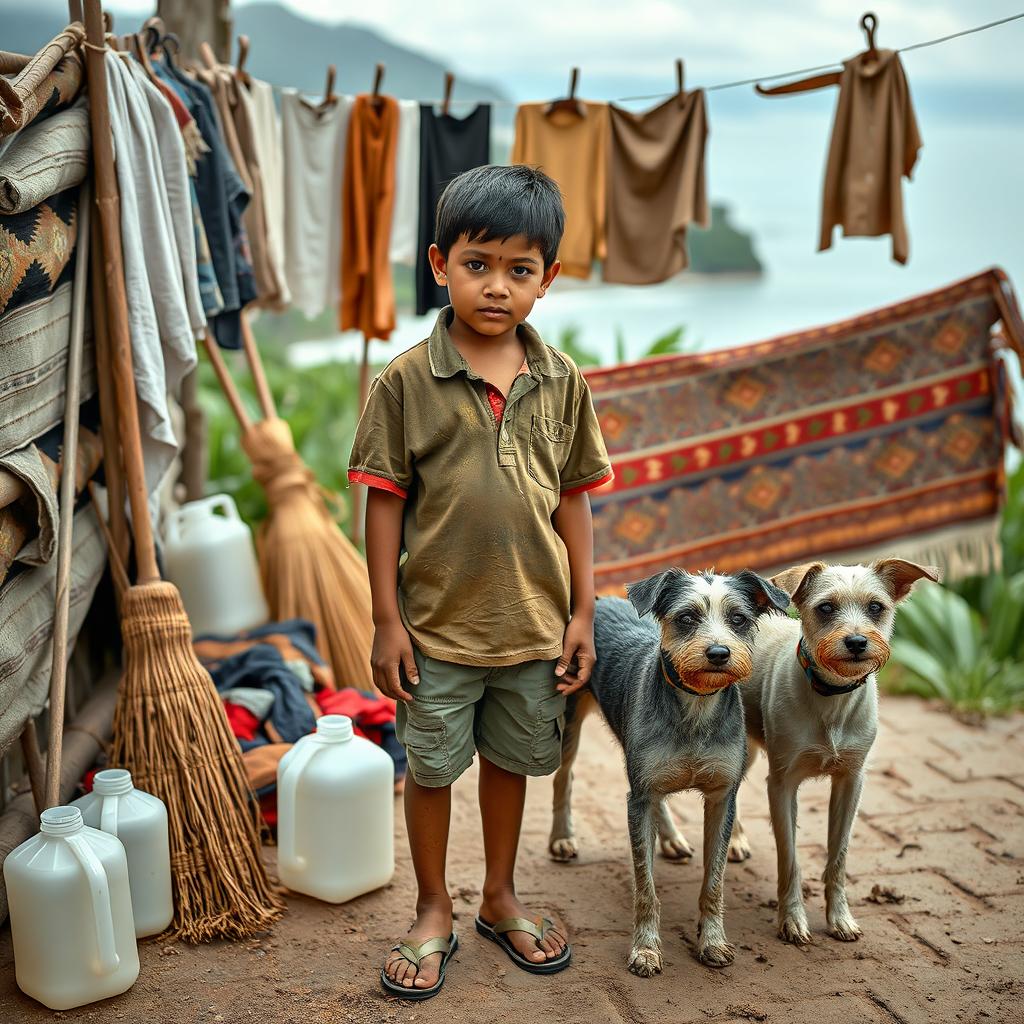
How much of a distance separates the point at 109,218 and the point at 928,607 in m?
3.87

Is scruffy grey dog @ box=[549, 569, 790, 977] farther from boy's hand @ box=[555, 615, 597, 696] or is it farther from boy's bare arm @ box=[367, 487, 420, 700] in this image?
boy's bare arm @ box=[367, 487, 420, 700]

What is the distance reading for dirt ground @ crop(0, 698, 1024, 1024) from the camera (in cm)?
255

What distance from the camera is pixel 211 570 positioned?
4.32 m

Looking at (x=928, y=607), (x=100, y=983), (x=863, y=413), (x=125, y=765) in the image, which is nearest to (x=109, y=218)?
(x=125, y=765)

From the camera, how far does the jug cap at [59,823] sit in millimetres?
2473

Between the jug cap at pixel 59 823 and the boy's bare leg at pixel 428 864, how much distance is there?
768 millimetres

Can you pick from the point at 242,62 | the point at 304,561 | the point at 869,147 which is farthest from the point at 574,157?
the point at 304,561

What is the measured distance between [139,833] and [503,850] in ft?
2.97

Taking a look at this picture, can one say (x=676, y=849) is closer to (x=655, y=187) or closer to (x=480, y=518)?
(x=480, y=518)

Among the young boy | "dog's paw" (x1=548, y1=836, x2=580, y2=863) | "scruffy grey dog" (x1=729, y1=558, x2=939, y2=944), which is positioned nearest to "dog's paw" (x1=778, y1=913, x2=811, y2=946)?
"scruffy grey dog" (x1=729, y1=558, x2=939, y2=944)

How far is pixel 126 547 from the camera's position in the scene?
137 inches

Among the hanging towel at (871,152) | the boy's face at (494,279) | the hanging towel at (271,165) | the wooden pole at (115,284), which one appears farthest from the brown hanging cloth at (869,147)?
the wooden pole at (115,284)

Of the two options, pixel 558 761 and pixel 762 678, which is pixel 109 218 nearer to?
pixel 558 761

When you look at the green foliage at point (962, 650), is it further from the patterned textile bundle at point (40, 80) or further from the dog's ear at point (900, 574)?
the patterned textile bundle at point (40, 80)
